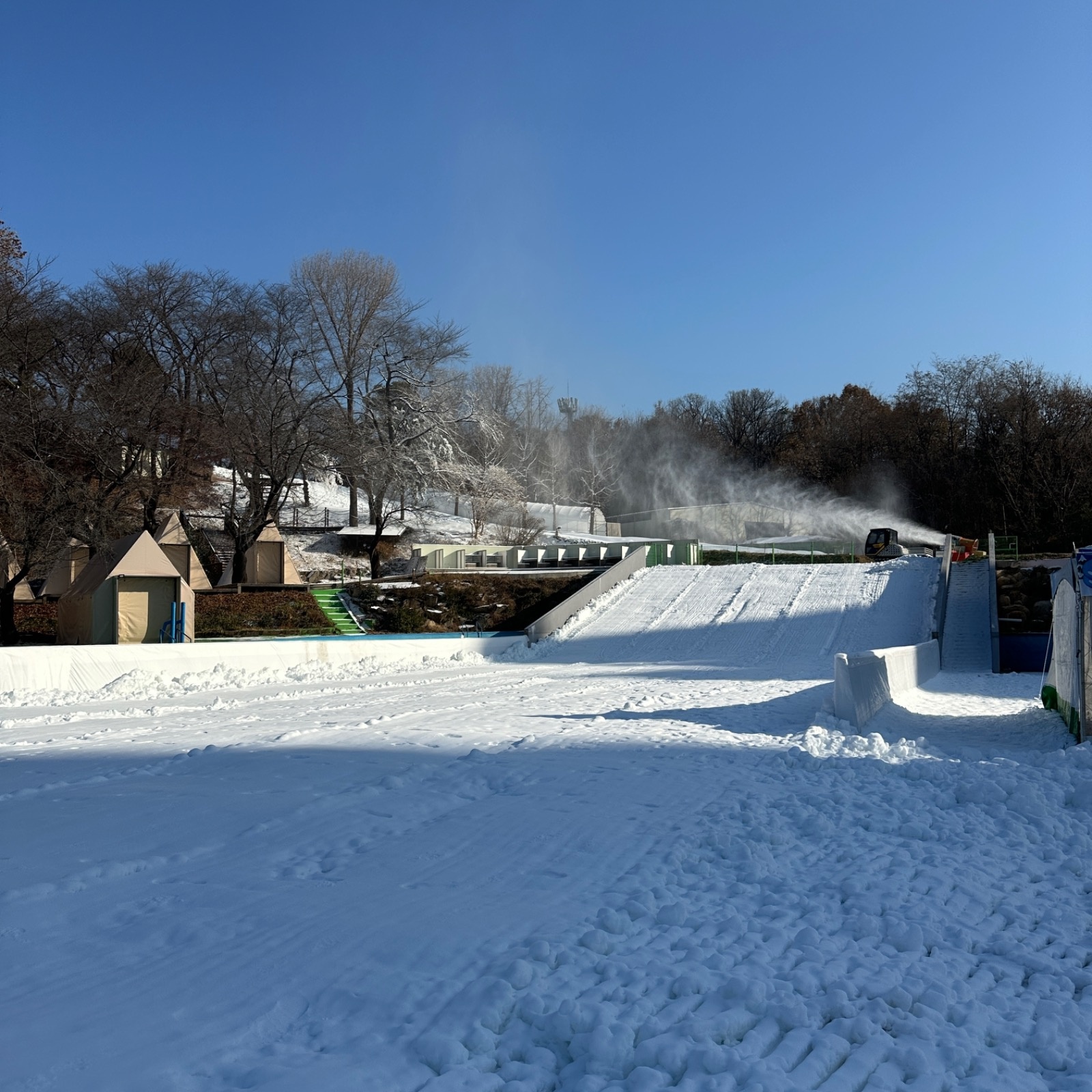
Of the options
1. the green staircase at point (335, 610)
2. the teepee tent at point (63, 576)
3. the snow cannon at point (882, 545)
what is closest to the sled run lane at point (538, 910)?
the green staircase at point (335, 610)

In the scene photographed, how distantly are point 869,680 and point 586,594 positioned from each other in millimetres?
17684

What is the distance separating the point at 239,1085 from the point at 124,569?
19050 mm

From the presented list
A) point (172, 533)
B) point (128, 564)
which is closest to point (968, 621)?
point (128, 564)

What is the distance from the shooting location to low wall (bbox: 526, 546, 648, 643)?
27098 millimetres

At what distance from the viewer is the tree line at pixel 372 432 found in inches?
1048

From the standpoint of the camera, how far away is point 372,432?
45.2 m

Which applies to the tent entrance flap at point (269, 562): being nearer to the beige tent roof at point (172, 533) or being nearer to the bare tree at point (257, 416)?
the bare tree at point (257, 416)

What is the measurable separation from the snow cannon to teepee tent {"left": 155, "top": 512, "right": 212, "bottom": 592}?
86.3 ft

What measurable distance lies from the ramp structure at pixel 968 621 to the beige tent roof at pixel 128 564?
1852cm

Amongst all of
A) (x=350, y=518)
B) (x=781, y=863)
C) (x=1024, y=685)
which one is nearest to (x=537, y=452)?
(x=350, y=518)

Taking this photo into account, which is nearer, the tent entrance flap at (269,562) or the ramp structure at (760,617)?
the ramp structure at (760,617)

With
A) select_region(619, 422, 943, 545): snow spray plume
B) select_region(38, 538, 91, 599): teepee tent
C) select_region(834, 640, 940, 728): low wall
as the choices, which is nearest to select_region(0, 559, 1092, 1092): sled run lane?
select_region(834, 640, 940, 728): low wall

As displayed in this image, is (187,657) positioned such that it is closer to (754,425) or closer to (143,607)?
(143,607)

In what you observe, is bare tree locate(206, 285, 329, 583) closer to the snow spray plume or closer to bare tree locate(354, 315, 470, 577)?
bare tree locate(354, 315, 470, 577)
